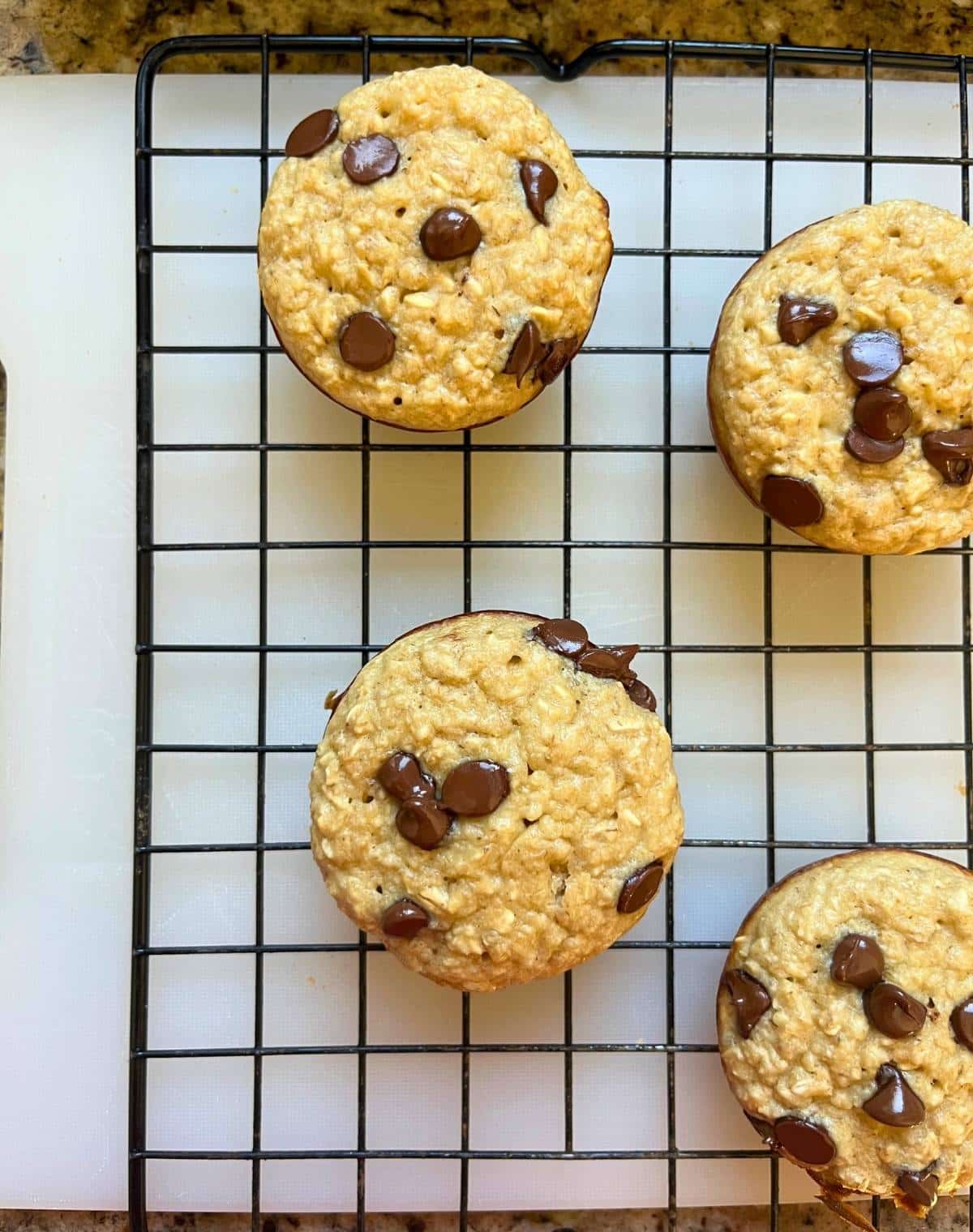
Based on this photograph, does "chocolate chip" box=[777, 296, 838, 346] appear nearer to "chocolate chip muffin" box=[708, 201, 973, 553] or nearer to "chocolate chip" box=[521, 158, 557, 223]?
"chocolate chip muffin" box=[708, 201, 973, 553]

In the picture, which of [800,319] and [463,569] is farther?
[463,569]

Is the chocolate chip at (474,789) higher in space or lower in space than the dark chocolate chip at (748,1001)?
higher

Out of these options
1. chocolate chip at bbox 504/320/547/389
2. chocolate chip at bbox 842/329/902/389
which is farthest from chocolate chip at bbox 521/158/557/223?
chocolate chip at bbox 842/329/902/389

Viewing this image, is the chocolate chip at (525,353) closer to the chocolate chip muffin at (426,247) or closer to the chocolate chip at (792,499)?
the chocolate chip muffin at (426,247)

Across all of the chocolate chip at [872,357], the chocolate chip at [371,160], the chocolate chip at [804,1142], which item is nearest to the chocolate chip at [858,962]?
the chocolate chip at [804,1142]

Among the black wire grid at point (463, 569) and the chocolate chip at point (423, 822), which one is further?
the black wire grid at point (463, 569)

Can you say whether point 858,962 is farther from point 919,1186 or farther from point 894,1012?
point 919,1186

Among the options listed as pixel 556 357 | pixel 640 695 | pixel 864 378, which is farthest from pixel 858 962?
pixel 556 357
